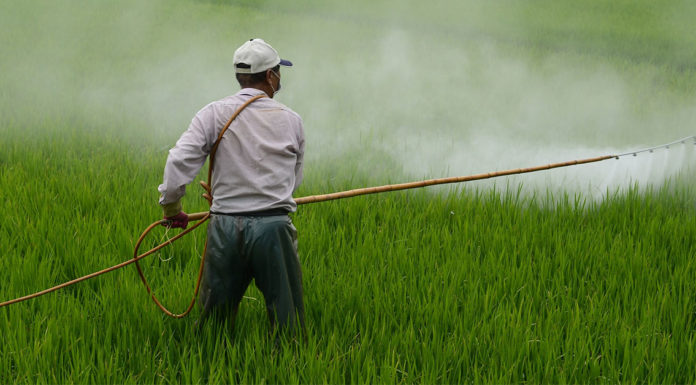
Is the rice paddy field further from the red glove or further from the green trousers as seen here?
the red glove

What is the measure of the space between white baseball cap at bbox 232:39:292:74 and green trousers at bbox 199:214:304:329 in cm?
53

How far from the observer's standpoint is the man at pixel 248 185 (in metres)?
2.28

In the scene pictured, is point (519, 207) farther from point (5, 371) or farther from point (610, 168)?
point (5, 371)

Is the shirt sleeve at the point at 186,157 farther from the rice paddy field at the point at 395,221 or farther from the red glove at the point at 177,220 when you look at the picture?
the rice paddy field at the point at 395,221

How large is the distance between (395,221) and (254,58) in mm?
1810

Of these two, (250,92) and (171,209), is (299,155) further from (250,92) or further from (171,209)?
(171,209)

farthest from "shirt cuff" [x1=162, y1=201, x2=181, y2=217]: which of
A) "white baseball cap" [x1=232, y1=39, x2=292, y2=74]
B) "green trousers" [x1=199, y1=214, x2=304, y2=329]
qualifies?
"white baseball cap" [x1=232, y1=39, x2=292, y2=74]

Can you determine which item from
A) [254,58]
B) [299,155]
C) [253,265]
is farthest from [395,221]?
[254,58]

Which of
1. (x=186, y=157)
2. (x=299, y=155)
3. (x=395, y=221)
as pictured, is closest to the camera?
(x=186, y=157)

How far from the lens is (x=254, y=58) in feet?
7.66

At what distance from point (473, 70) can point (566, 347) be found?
23.8 feet

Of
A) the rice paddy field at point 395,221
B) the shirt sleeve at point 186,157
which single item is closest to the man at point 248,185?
the shirt sleeve at point 186,157

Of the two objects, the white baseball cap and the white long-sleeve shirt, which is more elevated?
the white baseball cap

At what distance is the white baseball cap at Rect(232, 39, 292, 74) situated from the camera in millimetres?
2324
